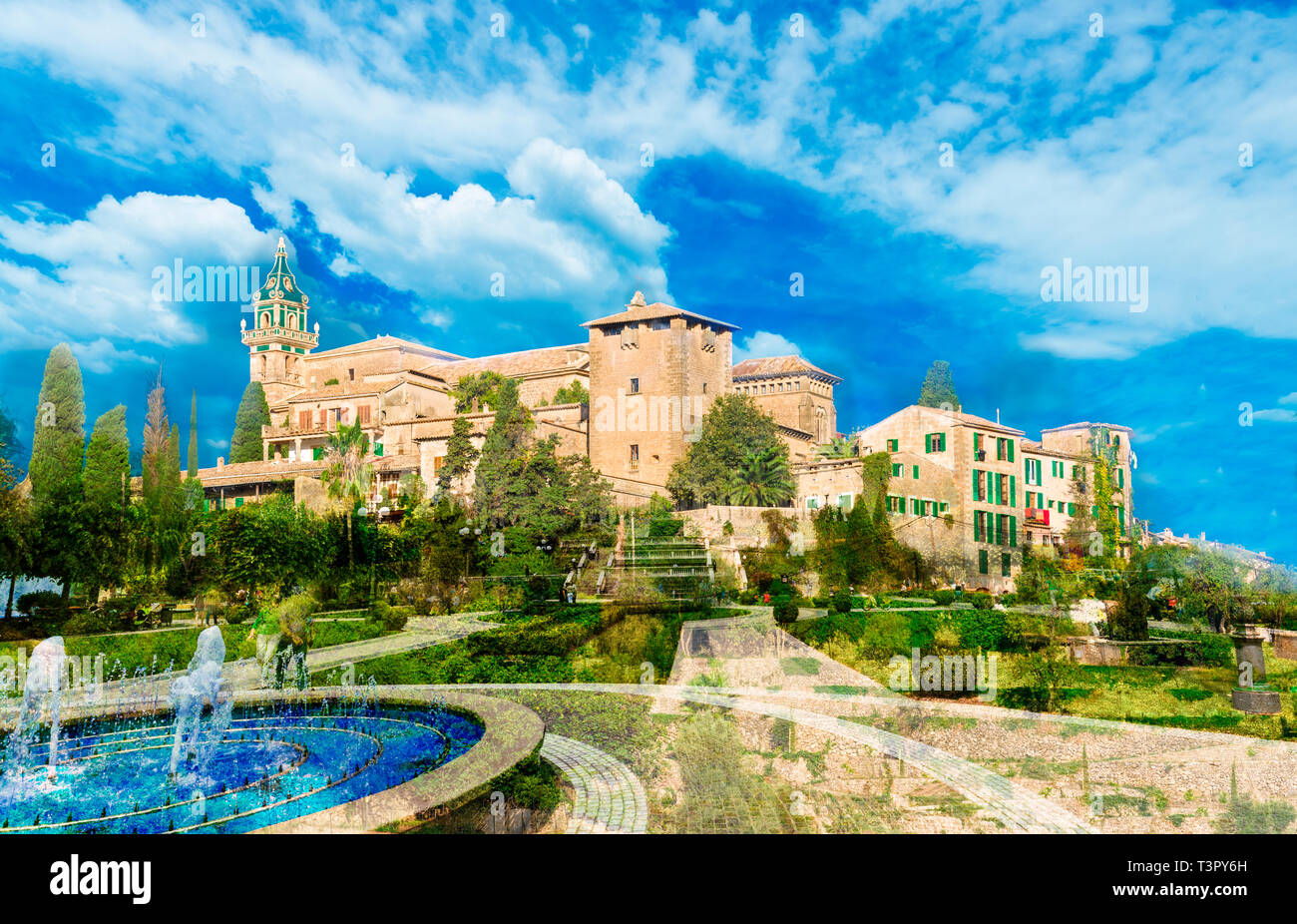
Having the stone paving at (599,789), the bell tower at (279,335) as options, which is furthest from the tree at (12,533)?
the bell tower at (279,335)

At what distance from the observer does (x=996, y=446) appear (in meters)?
41.5

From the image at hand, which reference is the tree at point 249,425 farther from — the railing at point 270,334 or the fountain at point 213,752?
the fountain at point 213,752

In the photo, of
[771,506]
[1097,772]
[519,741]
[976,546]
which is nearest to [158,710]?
[519,741]

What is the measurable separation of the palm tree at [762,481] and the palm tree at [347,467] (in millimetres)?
15856

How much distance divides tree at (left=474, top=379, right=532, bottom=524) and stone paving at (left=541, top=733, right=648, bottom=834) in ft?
78.0

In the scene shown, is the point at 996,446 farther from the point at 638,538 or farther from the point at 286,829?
the point at 286,829

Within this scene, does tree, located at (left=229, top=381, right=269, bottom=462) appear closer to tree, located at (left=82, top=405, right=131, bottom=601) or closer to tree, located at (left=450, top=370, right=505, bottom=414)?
tree, located at (left=450, top=370, right=505, bottom=414)

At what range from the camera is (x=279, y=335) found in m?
69.9

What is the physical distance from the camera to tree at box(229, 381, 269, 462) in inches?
2180

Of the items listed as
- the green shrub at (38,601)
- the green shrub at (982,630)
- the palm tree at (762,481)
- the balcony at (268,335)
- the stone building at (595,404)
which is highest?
the balcony at (268,335)

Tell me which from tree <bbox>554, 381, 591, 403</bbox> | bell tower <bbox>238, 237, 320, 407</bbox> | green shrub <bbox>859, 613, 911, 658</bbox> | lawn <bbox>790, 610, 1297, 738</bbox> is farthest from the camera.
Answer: bell tower <bbox>238, 237, 320, 407</bbox>

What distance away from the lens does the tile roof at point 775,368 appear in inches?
2029

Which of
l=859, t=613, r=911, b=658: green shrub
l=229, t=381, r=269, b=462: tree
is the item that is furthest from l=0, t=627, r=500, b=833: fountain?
l=229, t=381, r=269, b=462: tree

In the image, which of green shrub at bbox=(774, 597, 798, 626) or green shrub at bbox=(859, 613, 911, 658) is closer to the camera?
green shrub at bbox=(859, 613, 911, 658)
